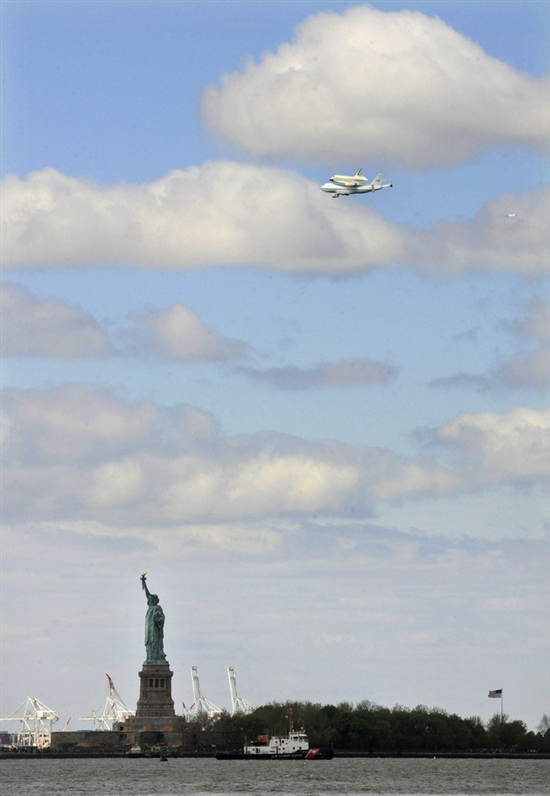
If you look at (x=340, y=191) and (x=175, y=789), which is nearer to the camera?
(x=175, y=789)

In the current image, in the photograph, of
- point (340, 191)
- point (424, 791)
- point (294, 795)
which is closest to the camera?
point (294, 795)

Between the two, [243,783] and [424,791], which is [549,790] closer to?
[424,791]

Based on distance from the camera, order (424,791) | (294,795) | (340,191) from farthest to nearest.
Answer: (340,191), (424,791), (294,795)

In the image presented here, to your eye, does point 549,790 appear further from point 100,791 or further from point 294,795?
point 100,791

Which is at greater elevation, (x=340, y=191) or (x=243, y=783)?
(x=340, y=191)

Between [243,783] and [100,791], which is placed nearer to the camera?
[100,791]

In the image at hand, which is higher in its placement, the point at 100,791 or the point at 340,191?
the point at 340,191

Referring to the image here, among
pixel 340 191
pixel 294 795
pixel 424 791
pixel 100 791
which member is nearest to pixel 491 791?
pixel 424 791

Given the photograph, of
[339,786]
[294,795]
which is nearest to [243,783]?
[339,786]
